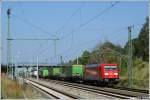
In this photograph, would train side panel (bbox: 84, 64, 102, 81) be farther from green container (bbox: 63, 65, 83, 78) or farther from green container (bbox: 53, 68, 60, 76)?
green container (bbox: 53, 68, 60, 76)

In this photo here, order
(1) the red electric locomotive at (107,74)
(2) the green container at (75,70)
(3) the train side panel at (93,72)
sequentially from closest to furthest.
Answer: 1. (1) the red electric locomotive at (107,74)
2. (3) the train side panel at (93,72)
3. (2) the green container at (75,70)

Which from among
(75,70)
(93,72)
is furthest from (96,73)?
(75,70)

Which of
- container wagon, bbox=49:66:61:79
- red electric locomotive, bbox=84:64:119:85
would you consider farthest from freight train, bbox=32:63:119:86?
container wagon, bbox=49:66:61:79

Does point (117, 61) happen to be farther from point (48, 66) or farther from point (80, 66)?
point (48, 66)

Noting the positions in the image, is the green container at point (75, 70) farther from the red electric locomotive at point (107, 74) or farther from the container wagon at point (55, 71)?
the red electric locomotive at point (107, 74)

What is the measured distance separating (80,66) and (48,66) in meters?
24.7

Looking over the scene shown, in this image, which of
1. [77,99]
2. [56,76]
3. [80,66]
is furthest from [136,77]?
[56,76]

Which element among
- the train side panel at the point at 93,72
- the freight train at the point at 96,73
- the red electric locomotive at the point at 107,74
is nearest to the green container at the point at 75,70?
the freight train at the point at 96,73

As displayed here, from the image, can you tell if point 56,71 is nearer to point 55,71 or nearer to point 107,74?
point 55,71

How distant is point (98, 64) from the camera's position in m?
40.8

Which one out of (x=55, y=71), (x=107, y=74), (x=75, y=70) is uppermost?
(x=107, y=74)

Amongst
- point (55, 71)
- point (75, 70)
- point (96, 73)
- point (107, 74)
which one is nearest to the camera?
point (107, 74)

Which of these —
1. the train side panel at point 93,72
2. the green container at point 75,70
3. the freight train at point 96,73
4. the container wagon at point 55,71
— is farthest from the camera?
the container wagon at point 55,71

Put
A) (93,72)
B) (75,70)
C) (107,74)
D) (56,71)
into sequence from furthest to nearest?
1. (56,71)
2. (75,70)
3. (93,72)
4. (107,74)
